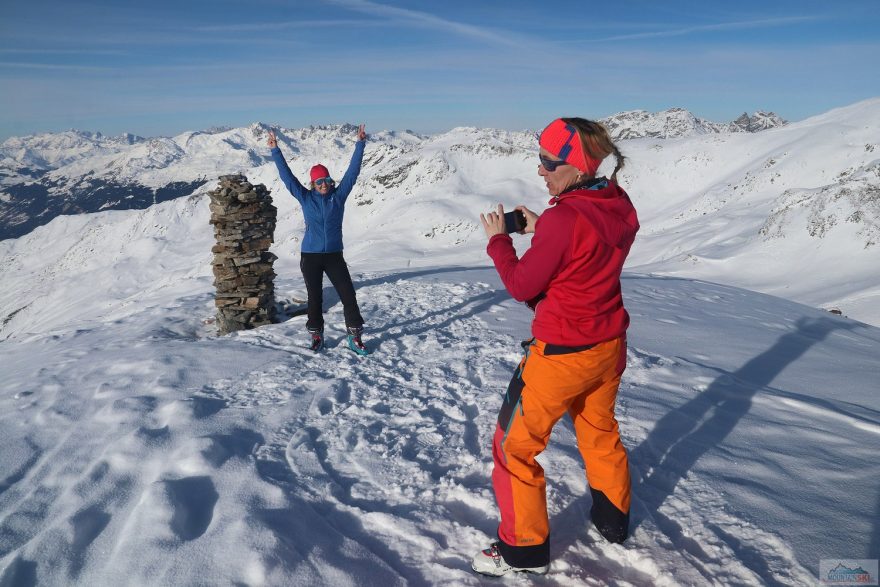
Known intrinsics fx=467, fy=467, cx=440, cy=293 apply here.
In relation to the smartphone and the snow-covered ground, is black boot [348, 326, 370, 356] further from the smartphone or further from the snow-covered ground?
the smartphone

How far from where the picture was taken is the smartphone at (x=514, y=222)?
2932 millimetres

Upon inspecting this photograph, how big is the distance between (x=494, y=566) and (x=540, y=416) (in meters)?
1.01

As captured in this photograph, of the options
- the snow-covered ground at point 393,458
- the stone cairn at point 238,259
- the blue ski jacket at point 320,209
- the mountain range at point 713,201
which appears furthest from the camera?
the mountain range at point 713,201

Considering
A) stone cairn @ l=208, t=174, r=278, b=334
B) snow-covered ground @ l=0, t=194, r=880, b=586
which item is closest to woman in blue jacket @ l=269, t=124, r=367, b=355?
snow-covered ground @ l=0, t=194, r=880, b=586

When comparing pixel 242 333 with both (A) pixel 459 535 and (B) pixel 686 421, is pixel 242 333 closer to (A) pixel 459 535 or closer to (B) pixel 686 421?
(A) pixel 459 535

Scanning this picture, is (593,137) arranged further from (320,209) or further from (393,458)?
(320,209)

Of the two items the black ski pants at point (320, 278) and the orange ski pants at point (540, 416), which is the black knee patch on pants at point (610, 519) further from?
the black ski pants at point (320, 278)

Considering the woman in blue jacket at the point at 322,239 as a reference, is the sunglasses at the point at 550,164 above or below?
above

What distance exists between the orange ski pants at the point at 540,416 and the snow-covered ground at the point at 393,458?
1.63 ft

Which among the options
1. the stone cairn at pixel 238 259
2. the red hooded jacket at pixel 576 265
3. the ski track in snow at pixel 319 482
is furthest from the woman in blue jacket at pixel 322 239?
the red hooded jacket at pixel 576 265

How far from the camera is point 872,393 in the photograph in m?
5.89

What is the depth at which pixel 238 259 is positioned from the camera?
10.1m

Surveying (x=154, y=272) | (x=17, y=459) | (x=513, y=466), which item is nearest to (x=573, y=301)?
(x=513, y=466)

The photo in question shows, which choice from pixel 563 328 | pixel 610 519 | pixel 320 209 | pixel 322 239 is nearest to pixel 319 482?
pixel 610 519
